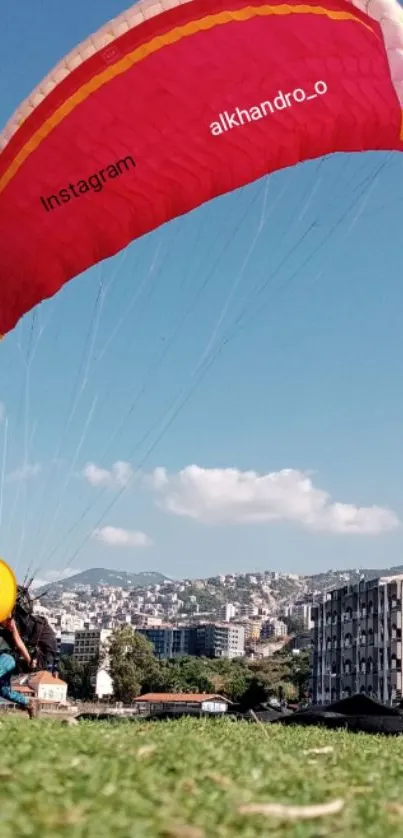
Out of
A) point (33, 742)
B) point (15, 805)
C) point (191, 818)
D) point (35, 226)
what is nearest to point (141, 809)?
point (191, 818)

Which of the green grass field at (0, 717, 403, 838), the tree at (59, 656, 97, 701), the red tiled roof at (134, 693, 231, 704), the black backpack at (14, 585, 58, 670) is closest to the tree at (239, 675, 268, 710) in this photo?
the red tiled roof at (134, 693, 231, 704)

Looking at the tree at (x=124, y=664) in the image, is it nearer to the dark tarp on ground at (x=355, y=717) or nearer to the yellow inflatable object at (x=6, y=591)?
the dark tarp on ground at (x=355, y=717)

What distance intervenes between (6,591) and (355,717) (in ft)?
19.1

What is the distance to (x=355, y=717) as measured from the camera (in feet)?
39.0

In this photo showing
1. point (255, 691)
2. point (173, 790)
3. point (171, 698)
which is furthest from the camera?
point (255, 691)

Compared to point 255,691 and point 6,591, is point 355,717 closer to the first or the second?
point 6,591

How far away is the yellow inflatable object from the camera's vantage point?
8.29 metres

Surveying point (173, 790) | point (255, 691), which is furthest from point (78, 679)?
point (173, 790)

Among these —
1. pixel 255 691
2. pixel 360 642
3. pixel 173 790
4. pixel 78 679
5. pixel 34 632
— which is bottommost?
pixel 255 691

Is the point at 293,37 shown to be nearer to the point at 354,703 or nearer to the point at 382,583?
the point at 354,703

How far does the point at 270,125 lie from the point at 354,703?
855 cm

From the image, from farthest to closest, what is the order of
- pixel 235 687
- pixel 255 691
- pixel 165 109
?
pixel 235 687, pixel 255 691, pixel 165 109

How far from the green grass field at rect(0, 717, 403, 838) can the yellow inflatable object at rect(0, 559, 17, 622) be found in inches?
125

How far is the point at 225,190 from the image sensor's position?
1051cm
